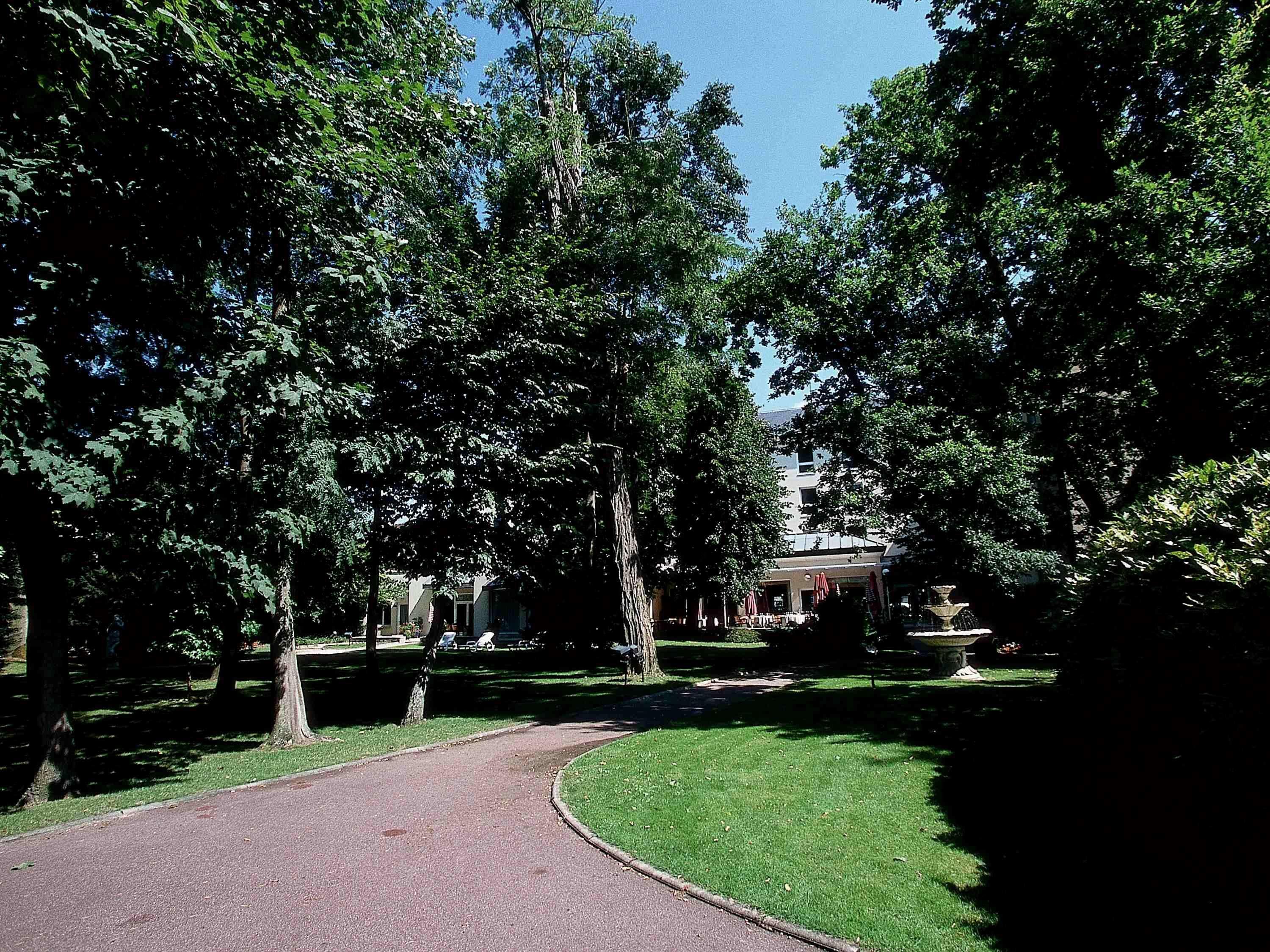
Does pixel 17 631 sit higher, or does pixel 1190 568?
pixel 17 631

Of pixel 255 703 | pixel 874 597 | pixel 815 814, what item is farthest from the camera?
pixel 874 597

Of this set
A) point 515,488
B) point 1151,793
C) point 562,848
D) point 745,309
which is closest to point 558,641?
point 745,309

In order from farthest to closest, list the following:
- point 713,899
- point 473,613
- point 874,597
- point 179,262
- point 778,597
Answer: point 473,613 → point 778,597 → point 874,597 → point 179,262 → point 713,899

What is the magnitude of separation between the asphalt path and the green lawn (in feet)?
4.75

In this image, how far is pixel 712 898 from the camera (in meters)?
4.53

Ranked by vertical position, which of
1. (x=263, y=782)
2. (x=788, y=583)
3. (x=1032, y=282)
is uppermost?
(x=1032, y=282)

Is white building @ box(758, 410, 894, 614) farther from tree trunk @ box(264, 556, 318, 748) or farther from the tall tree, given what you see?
tree trunk @ box(264, 556, 318, 748)

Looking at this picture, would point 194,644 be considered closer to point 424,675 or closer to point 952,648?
point 424,675

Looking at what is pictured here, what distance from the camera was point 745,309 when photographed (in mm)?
22078

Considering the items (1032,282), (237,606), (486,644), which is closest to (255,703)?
(237,606)

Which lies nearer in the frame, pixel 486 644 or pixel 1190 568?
pixel 1190 568

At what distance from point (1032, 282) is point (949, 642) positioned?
8.04 metres

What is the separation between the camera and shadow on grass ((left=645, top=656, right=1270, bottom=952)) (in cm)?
375

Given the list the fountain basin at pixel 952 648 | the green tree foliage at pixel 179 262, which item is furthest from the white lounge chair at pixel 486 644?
the green tree foliage at pixel 179 262
